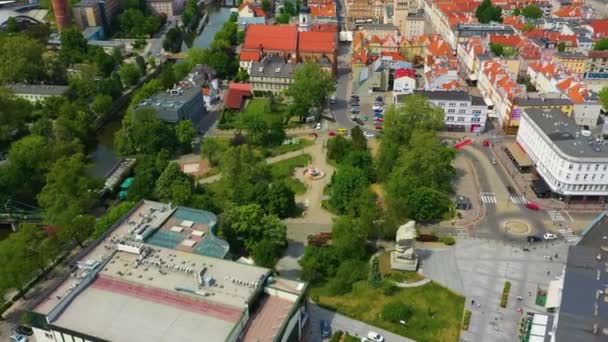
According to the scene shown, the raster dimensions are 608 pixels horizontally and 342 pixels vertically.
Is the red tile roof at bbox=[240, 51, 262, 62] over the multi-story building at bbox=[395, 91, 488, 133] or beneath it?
over

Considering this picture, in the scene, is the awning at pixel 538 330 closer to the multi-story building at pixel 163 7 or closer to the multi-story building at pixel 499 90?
the multi-story building at pixel 499 90

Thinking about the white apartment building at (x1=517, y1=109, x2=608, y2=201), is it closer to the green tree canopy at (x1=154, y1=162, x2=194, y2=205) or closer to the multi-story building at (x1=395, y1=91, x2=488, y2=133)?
the multi-story building at (x1=395, y1=91, x2=488, y2=133)

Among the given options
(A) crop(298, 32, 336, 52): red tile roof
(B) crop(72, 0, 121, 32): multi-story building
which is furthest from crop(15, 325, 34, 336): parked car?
(B) crop(72, 0, 121, 32): multi-story building

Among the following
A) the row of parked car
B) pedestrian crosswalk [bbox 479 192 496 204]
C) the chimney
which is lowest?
pedestrian crosswalk [bbox 479 192 496 204]

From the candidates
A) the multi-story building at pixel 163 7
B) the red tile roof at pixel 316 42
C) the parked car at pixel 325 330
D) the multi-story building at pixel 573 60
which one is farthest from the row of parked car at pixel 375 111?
the multi-story building at pixel 163 7

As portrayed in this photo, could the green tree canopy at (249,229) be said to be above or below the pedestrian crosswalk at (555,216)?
above

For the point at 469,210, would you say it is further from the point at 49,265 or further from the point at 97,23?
the point at 97,23

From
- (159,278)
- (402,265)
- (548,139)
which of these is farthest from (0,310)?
(548,139)
